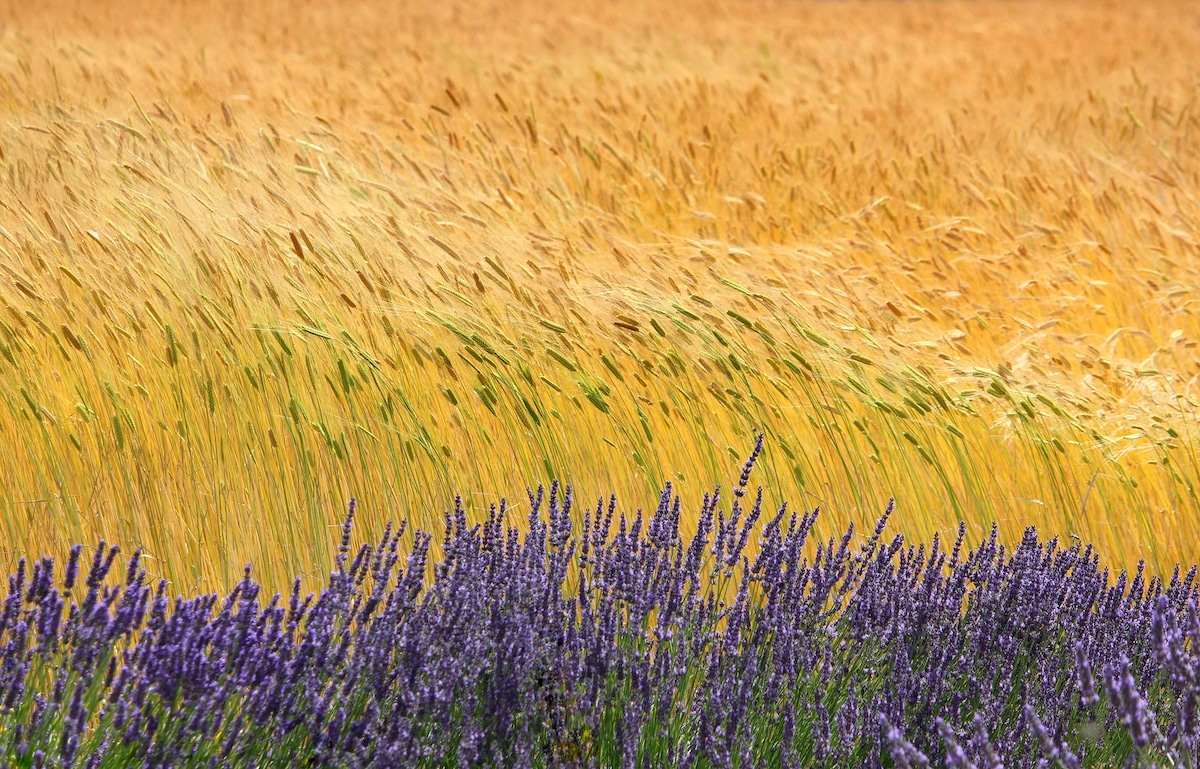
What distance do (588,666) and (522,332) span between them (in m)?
1.47

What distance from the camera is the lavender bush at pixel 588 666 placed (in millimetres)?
1712

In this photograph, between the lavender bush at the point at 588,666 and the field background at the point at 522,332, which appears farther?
the field background at the point at 522,332

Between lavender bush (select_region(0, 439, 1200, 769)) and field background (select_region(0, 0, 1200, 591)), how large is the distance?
71 centimetres

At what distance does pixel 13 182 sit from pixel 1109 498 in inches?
129

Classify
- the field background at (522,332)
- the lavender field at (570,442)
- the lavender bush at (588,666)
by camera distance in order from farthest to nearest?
the field background at (522,332), the lavender field at (570,442), the lavender bush at (588,666)

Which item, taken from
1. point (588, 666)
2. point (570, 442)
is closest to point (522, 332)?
point (570, 442)

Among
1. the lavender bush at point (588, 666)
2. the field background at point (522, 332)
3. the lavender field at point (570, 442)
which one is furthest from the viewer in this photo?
the field background at point (522, 332)

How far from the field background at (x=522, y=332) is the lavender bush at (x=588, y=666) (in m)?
0.71

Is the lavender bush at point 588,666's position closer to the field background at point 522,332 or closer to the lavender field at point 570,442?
the lavender field at point 570,442

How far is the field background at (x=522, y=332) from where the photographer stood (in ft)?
9.66

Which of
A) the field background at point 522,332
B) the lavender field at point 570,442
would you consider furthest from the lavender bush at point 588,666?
the field background at point 522,332

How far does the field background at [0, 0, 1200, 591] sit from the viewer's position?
2.94 metres

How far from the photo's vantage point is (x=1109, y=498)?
3.34 meters

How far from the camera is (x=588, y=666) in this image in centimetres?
197
